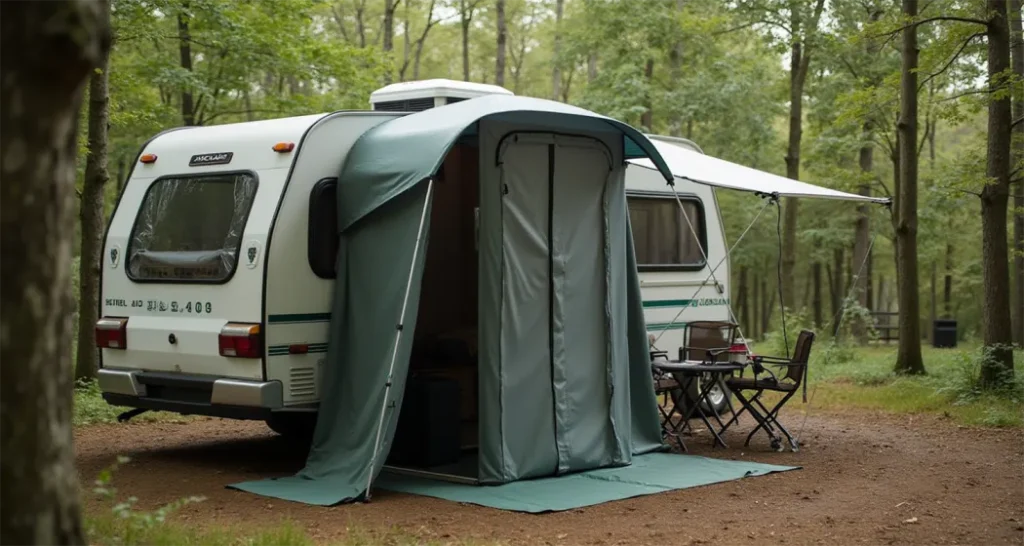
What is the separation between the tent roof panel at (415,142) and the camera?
7617 mm

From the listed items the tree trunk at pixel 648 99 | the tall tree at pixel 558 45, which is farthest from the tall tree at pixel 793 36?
the tall tree at pixel 558 45

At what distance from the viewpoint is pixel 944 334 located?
25062 mm

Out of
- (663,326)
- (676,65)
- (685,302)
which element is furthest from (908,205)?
(676,65)

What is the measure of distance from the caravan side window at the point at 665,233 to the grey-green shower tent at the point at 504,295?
2278 millimetres

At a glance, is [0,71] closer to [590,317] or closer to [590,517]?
[590,517]

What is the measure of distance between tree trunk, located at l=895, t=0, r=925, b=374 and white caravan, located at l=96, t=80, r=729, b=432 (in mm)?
7397

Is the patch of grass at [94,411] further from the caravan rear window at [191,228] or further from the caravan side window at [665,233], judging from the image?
the caravan side window at [665,233]

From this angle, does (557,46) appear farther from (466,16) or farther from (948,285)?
(948,285)

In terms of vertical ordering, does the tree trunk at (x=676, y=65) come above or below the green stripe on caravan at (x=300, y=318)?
above

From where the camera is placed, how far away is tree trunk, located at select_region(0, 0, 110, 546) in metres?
2.72

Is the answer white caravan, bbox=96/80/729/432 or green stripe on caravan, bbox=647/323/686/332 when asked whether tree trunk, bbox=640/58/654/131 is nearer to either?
green stripe on caravan, bbox=647/323/686/332

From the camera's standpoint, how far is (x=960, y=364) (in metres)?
13.1

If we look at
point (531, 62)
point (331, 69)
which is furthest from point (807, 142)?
point (331, 69)

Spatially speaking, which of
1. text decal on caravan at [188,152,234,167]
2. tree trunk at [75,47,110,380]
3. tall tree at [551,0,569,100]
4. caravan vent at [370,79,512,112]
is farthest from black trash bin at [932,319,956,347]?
text decal on caravan at [188,152,234,167]
